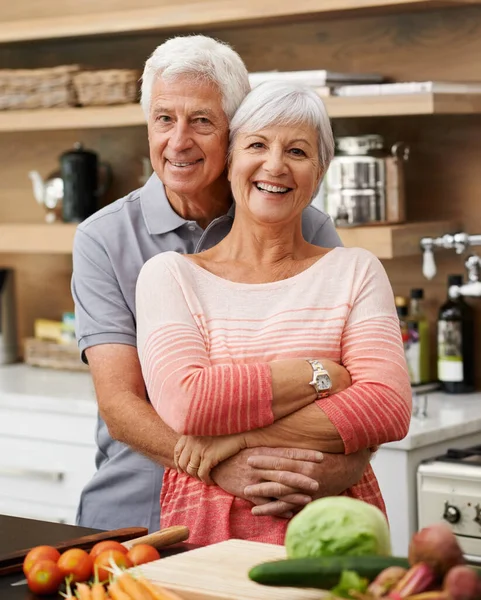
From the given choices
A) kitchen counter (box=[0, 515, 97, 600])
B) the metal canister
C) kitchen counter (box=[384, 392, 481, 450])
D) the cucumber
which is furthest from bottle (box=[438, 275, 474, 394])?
the cucumber

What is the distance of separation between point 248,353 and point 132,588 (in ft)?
1.79

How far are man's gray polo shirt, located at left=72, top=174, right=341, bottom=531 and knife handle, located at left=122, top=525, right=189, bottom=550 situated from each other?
18.7 inches

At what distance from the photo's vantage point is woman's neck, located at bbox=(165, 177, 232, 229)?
198 centimetres

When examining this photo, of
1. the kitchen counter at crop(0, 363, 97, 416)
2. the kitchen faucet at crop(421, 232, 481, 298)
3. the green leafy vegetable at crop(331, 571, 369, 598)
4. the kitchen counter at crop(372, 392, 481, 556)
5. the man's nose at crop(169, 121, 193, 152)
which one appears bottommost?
the kitchen counter at crop(372, 392, 481, 556)

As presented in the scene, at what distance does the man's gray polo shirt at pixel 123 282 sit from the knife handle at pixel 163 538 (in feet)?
1.56

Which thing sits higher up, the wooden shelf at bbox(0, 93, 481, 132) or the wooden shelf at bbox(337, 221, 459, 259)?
the wooden shelf at bbox(0, 93, 481, 132)

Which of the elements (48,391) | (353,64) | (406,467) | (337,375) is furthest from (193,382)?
(353,64)

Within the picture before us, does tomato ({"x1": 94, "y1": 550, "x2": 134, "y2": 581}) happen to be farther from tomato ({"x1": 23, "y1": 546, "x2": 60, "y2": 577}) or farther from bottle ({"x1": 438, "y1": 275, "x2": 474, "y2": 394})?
bottle ({"x1": 438, "y1": 275, "x2": 474, "y2": 394})

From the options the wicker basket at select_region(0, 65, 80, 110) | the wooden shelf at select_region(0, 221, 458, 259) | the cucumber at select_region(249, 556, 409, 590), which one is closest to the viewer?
the cucumber at select_region(249, 556, 409, 590)

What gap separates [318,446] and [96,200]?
2071mm

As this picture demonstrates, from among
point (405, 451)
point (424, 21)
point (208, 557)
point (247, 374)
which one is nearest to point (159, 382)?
point (247, 374)

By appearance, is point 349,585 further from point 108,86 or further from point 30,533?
point 108,86

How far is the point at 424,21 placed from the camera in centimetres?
312

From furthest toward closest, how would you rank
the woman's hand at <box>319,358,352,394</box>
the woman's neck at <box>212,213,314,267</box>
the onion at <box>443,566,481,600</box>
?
the woman's neck at <box>212,213,314,267</box> → the woman's hand at <box>319,358,352,394</box> → the onion at <box>443,566,481,600</box>
